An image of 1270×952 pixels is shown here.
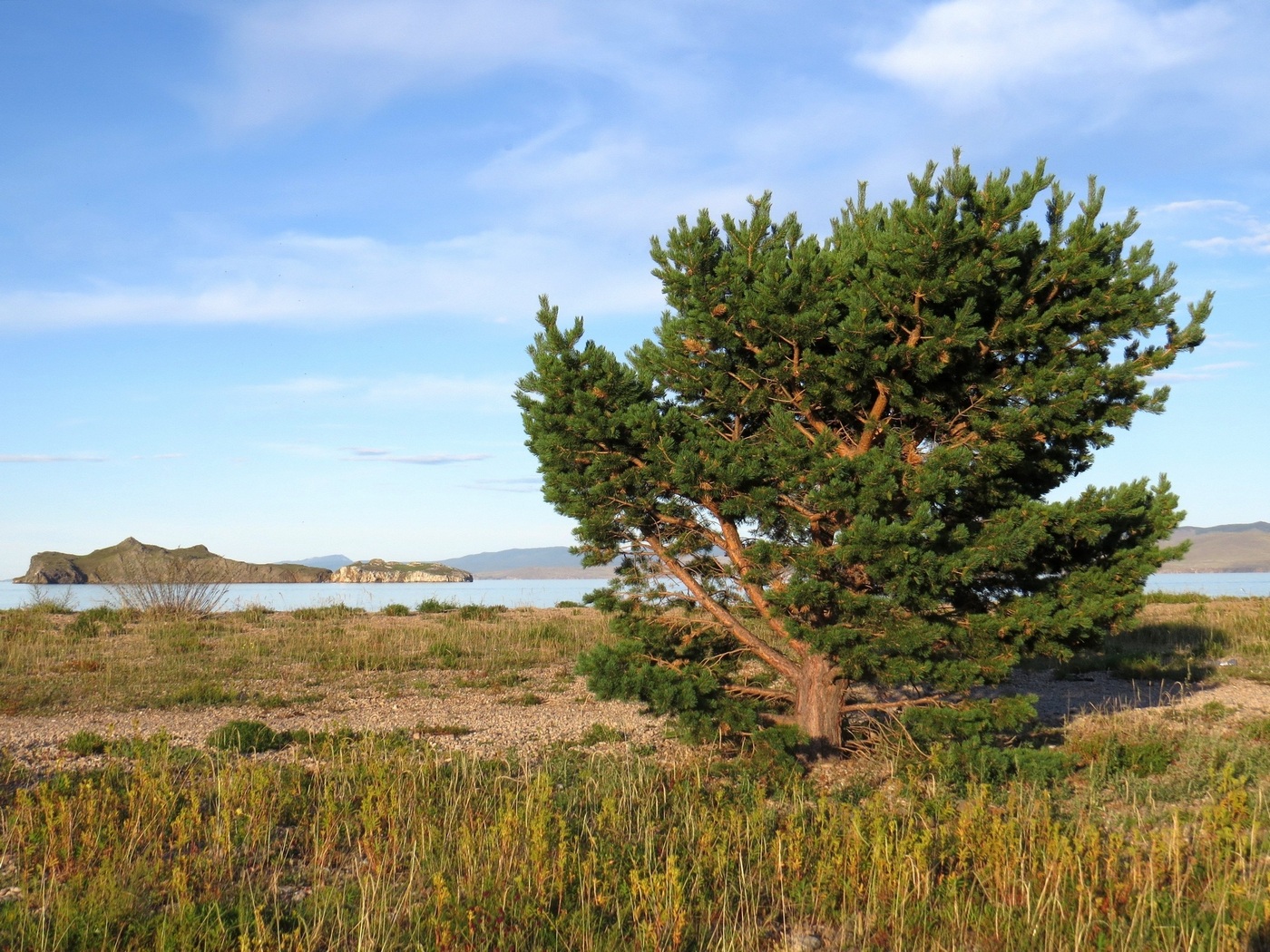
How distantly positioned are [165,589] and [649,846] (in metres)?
18.3

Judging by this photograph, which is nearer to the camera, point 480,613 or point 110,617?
point 110,617

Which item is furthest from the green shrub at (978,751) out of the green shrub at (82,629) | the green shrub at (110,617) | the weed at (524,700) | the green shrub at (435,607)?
the green shrub at (435,607)

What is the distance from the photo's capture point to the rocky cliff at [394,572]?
65.5 meters

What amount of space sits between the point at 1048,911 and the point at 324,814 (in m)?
4.03

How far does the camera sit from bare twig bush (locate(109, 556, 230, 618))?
776 inches

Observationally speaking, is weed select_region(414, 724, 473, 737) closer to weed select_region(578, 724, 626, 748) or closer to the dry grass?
weed select_region(578, 724, 626, 748)

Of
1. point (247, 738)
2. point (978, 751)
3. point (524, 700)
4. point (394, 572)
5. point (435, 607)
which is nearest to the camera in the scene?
point (978, 751)

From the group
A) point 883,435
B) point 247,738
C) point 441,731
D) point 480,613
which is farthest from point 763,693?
point 480,613

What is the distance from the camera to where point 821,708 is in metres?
7.63

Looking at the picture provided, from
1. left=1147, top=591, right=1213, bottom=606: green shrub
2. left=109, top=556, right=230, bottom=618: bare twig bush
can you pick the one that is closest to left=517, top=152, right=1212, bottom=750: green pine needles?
left=109, top=556, right=230, bottom=618: bare twig bush

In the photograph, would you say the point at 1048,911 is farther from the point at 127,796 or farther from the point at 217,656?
the point at 217,656

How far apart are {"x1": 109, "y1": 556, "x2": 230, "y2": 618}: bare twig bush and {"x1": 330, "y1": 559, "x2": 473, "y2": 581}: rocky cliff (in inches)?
1690

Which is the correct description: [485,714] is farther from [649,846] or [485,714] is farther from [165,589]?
[165,589]

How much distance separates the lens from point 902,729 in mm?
7188
